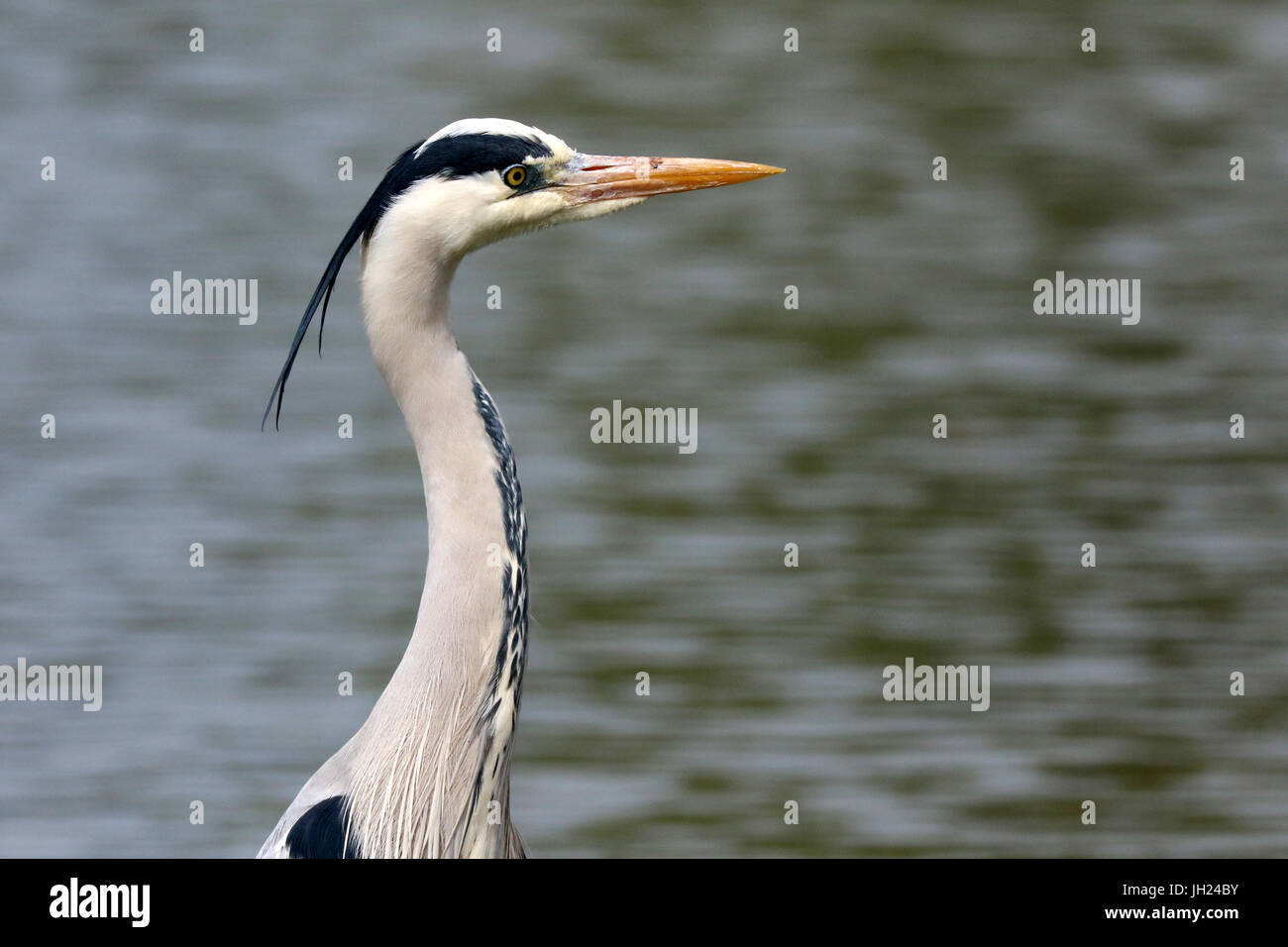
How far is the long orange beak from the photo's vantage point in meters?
2.29

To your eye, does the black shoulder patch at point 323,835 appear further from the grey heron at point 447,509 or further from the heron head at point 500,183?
the heron head at point 500,183

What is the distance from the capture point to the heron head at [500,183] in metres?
2.13

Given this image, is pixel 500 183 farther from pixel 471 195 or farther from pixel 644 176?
pixel 644 176

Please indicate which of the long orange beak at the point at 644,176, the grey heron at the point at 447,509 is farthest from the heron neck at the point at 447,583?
the long orange beak at the point at 644,176

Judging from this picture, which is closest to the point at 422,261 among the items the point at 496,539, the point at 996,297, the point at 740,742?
the point at 496,539

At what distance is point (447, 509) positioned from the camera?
2.14 meters

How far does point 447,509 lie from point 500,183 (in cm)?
47

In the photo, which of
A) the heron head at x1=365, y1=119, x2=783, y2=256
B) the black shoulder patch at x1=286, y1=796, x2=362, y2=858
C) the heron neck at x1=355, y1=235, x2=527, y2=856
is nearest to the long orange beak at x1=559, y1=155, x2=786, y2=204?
the heron head at x1=365, y1=119, x2=783, y2=256

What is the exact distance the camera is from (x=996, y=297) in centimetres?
374

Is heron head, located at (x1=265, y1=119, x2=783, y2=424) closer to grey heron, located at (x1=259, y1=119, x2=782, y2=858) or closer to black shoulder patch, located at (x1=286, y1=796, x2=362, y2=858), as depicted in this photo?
grey heron, located at (x1=259, y1=119, x2=782, y2=858)

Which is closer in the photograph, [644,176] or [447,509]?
[447,509]

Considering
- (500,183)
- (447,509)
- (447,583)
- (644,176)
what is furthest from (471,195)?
(447,583)

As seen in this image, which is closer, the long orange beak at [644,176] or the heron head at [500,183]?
the heron head at [500,183]

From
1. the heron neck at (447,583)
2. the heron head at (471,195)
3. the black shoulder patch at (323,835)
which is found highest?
the heron head at (471,195)
